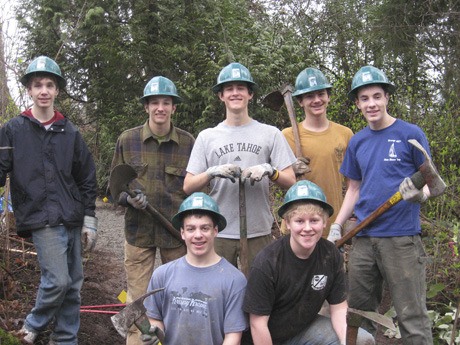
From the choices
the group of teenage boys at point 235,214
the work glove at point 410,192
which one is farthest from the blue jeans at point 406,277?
the work glove at point 410,192

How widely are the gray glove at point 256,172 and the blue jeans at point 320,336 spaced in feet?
2.88

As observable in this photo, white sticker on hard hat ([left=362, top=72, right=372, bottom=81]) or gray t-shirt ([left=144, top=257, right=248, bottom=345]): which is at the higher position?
white sticker on hard hat ([left=362, top=72, right=372, bottom=81])

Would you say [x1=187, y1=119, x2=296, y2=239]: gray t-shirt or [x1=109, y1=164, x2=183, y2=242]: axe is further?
[x1=109, y1=164, x2=183, y2=242]: axe

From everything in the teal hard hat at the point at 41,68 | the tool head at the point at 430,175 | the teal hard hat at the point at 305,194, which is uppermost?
the teal hard hat at the point at 41,68

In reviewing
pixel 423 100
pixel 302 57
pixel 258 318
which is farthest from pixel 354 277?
pixel 302 57

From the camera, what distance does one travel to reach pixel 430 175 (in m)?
2.99

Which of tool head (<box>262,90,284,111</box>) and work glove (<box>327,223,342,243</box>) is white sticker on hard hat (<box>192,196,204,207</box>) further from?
tool head (<box>262,90,284,111</box>)

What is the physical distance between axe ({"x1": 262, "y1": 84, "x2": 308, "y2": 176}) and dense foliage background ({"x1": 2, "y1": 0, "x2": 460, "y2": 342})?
7.12ft

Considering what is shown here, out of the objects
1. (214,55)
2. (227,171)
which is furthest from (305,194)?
(214,55)

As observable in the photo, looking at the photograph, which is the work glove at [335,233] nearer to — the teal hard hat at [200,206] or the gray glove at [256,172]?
the gray glove at [256,172]

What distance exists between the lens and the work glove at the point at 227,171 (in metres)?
3.21

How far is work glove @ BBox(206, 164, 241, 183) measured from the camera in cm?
321

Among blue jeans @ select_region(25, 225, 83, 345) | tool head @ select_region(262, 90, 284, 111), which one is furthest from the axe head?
tool head @ select_region(262, 90, 284, 111)

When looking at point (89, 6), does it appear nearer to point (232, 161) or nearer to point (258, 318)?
point (232, 161)
